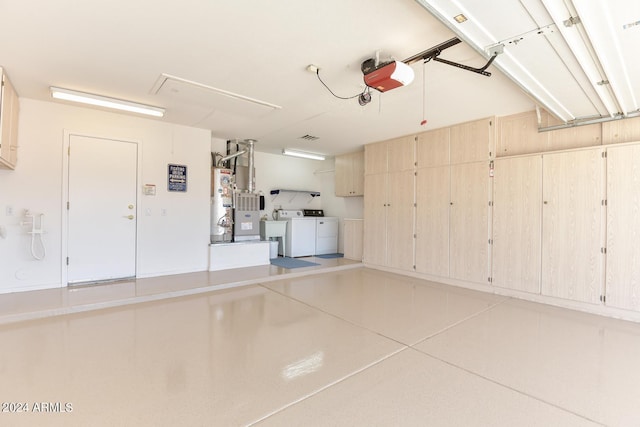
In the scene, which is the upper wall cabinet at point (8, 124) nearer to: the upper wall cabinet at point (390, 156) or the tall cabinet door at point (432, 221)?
the upper wall cabinet at point (390, 156)

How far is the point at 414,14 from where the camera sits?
7.39 feet

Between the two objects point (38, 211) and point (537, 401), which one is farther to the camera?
point (38, 211)

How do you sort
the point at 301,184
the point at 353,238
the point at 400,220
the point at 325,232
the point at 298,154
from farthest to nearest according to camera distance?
the point at 301,184 < the point at 325,232 < the point at 298,154 < the point at 353,238 < the point at 400,220

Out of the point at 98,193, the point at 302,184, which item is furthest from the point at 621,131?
the point at 98,193

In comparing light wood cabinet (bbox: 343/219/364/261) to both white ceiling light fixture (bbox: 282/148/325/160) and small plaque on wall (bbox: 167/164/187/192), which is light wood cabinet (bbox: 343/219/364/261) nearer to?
white ceiling light fixture (bbox: 282/148/325/160)

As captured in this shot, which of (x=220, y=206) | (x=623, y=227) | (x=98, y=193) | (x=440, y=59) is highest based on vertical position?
(x=440, y=59)

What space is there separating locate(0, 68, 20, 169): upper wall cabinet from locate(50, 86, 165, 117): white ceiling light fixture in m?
0.40

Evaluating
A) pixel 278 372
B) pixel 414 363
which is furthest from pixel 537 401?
pixel 278 372

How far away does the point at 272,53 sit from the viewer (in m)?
2.86

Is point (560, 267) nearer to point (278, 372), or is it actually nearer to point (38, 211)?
point (278, 372)

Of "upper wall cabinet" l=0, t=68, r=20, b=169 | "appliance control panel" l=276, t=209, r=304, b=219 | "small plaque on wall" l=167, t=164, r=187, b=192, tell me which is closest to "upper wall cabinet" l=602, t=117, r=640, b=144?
"appliance control panel" l=276, t=209, r=304, b=219

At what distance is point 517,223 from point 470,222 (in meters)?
0.65

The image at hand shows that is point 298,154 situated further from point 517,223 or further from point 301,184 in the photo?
point 517,223

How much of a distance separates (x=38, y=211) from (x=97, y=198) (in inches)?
27.1
